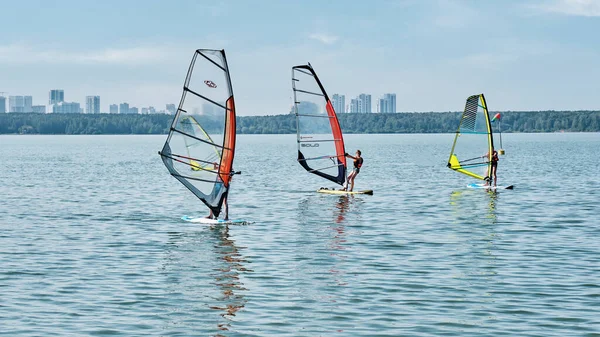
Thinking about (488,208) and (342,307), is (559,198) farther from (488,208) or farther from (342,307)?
(342,307)

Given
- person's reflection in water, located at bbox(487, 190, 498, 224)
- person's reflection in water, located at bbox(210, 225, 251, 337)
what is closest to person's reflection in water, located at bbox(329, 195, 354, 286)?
person's reflection in water, located at bbox(210, 225, 251, 337)

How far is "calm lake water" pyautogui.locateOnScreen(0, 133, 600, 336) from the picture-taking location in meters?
16.4

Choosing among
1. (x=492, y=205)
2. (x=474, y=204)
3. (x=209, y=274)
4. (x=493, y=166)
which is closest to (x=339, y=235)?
(x=209, y=274)

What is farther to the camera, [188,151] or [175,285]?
[188,151]

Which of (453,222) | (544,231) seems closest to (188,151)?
(453,222)

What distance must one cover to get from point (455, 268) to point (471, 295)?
3263mm

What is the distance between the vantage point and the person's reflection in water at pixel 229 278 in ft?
57.0

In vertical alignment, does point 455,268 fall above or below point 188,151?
below

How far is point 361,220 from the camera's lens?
109ft

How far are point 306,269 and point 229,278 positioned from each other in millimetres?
2133

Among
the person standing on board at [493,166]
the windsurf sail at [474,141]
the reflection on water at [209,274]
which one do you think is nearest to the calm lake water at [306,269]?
the reflection on water at [209,274]

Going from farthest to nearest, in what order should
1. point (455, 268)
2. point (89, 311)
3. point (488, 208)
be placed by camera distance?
1. point (488, 208)
2. point (455, 268)
3. point (89, 311)

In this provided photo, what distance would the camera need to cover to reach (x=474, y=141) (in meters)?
48.7

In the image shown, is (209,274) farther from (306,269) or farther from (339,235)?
(339,235)
